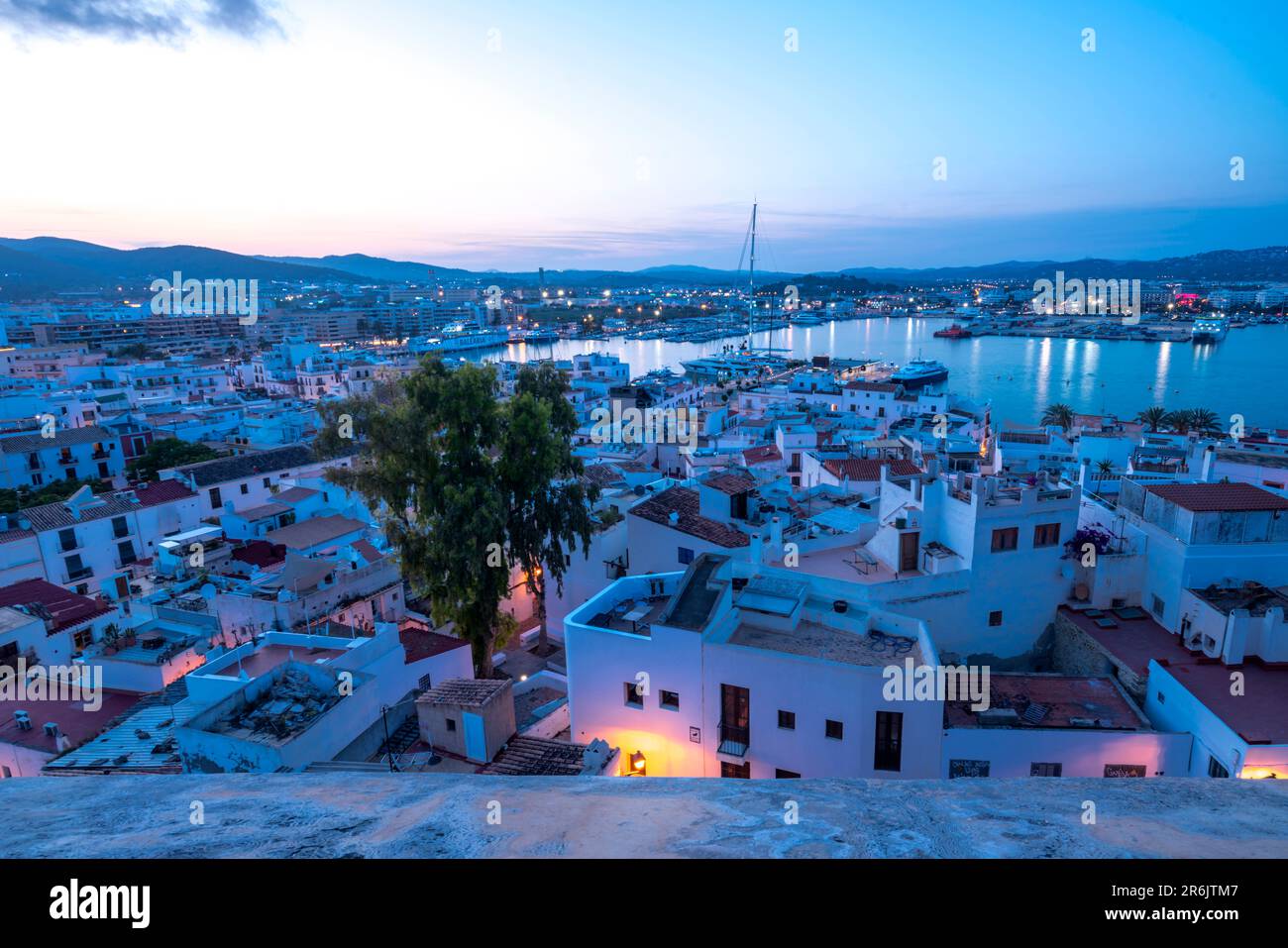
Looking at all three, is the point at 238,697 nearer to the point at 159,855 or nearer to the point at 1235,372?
the point at 159,855

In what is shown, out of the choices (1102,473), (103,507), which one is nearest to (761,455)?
(1102,473)

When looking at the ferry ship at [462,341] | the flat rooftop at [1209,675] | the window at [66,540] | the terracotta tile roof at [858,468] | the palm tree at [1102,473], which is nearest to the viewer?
the flat rooftop at [1209,675]

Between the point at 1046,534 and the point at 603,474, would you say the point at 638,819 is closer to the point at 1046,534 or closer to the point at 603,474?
the point at 1046,534

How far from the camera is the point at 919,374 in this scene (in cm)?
7100

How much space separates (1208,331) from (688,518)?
111 metres

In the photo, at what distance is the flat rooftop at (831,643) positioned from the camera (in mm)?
10773

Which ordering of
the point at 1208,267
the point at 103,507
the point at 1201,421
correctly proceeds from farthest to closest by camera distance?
the point at 1208,267, the point at 1201,421, the point at 103,507

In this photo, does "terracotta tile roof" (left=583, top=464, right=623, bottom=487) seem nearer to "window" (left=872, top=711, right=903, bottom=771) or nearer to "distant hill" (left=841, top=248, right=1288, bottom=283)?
"window" (left=872, top=711, right=903, bottom=771)

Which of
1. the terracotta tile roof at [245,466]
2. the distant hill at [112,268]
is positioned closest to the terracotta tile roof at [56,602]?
the terracotta tile roof at [245,466]

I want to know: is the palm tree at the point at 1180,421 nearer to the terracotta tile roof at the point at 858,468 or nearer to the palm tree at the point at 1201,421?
the palm tree at the point at 1201,421

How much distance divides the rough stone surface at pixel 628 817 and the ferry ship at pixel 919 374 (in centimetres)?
6913

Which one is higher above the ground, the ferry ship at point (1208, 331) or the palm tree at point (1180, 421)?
the ferry ship at point (1208, 331)

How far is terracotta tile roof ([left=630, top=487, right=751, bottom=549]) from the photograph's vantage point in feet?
51.9
